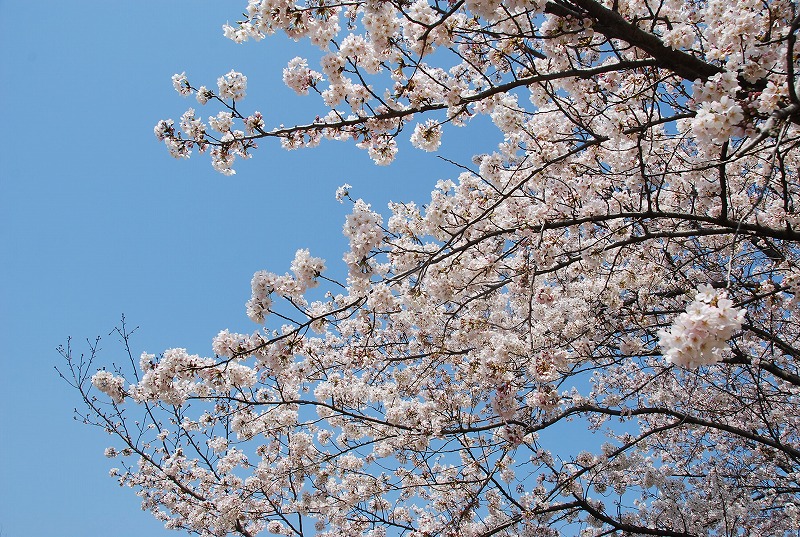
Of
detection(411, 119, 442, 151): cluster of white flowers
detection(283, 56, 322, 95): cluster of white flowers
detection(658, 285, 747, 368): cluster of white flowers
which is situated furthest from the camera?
detection(411, 119, 442, 151): cluster of white flowers

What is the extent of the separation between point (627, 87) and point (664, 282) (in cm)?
300

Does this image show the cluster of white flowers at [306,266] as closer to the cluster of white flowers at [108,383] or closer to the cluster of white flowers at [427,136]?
the cluster of white flowers at [427,136]

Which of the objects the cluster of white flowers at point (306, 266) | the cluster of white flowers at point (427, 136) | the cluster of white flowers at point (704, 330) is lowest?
the cluster of white flowers at point (704, 330)

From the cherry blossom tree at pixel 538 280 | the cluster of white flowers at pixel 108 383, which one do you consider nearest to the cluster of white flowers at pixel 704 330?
the cherry blossom tree at pixel 538 280

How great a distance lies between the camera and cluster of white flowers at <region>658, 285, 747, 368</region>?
6.93 ft

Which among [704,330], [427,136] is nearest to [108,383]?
[427,136]

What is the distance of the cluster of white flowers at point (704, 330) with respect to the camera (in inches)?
83.2

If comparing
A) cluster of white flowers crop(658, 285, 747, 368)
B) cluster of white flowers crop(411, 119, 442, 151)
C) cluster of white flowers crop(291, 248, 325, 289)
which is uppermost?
cluster of white flowers crop(411, 119, 442, 151)

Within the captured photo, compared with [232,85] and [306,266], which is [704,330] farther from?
[232,85]

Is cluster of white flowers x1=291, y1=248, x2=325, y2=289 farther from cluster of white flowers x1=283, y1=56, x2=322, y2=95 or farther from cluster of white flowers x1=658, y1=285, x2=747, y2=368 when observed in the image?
cluster of white flowers x1=658, y1=285, x2=747, y2=368

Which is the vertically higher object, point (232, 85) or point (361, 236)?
point (232, 85)

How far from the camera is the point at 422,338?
7234 mm

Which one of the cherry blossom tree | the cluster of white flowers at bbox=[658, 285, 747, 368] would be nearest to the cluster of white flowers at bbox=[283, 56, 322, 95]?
the cherry blossom tree

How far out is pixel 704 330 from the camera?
7.09ft
